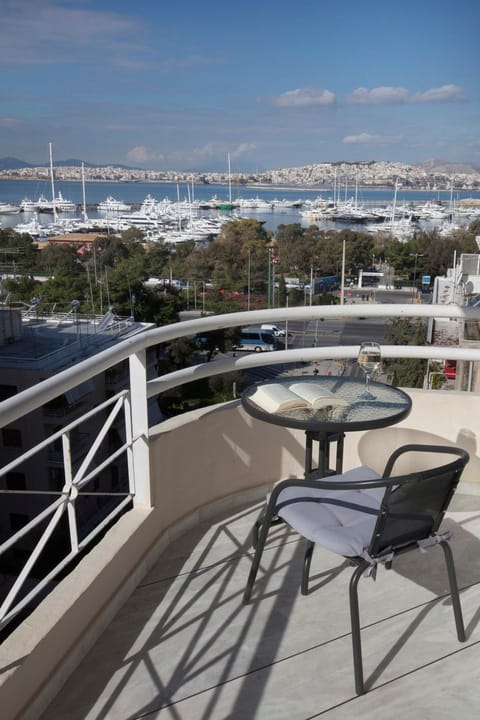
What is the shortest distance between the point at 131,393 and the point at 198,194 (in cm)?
14799

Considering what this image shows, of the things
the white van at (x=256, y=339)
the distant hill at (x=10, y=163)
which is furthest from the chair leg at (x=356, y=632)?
the distant hill at (x=10, y=163)

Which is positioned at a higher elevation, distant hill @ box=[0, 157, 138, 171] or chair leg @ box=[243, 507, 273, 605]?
distant hill @ box=[0, 157, 138, 171]

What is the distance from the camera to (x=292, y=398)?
1599 mm

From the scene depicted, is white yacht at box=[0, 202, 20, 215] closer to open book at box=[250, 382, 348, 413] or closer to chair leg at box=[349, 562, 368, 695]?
open book at box=[250, 382, 348, 413]

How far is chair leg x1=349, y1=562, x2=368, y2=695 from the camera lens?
1.17m

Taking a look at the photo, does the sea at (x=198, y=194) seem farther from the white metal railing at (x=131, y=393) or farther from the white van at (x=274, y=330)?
the white metal railing at (x=131, y=393)

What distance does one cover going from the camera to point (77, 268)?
4109 centimetres

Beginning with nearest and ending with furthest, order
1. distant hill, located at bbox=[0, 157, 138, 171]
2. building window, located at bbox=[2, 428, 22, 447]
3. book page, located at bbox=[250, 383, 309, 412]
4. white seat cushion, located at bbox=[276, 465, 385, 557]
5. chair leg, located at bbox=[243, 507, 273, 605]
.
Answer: white seat cushion, located at bbox=[276, 465, 385, 557] < chair leg, located at bbox=[243, 507, 273, 605] < book page, located at bbox=[250, 383, 309, 412] < building window, located at bbox=[2, 428, 22, 447] < distant hill, located at bbox=[0, 157, 138, 171]

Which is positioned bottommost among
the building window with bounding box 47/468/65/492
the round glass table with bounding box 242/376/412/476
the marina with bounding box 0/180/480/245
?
the building window with bounding box 47/468/65/492

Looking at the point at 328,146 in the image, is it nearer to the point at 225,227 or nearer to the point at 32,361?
the point at 225,227

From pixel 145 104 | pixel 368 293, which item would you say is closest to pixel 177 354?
pixel 368 293

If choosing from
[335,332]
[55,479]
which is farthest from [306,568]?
[335,332]

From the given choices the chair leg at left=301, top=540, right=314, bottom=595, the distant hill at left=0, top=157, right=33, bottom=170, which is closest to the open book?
the chair leg at left=301, top=540, right=314, bottom=595

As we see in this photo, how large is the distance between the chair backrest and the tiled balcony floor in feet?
0.92
